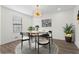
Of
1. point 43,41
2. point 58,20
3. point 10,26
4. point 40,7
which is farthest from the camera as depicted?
point 43,41

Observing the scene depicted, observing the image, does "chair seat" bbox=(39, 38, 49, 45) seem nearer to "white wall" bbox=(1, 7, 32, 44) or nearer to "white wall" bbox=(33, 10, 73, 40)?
"white wall" bbox=(33, 10, 73, 40)

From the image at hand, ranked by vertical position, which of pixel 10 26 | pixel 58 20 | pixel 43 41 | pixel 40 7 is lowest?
pixel 43 41

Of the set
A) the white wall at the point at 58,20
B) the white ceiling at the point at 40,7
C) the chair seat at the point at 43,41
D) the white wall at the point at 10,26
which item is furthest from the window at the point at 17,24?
the chair seat at the point at 43,41

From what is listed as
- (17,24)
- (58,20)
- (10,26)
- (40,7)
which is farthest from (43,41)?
(40,7)

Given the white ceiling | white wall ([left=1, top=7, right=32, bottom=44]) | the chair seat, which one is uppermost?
the white ceiling

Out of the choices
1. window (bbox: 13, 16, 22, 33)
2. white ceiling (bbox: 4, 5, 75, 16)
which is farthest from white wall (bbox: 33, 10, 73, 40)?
window (bbox: 13, 16, 22, 33)

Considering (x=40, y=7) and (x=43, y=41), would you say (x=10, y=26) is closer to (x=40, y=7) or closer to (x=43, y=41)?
(x=40, y=7)

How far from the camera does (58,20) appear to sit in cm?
213

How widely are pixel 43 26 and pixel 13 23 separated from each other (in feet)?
2.50

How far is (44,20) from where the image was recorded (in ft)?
6.94

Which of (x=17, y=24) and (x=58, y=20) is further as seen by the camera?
(x=58, y=20)

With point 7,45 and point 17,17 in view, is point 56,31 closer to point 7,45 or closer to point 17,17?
point 17,17

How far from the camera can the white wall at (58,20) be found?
1.96 meters

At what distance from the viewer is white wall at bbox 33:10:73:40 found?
196 centimetres
